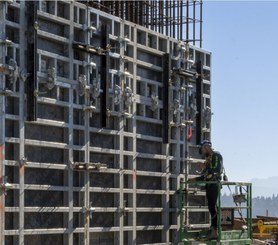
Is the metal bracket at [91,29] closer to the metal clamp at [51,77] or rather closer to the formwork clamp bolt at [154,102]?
the metal clamp at [51,77]

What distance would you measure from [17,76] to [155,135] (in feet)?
15.2

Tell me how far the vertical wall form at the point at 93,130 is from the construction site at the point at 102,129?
0.07 ft

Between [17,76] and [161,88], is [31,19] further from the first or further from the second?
[161,88]

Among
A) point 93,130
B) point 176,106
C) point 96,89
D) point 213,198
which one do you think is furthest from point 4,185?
point 176,106

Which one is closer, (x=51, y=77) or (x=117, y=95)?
(x=51, y=77)

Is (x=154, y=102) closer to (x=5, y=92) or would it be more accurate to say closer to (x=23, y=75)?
(x=23, y=75)

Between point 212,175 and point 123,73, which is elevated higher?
point 123,73

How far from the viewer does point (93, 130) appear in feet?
52.2

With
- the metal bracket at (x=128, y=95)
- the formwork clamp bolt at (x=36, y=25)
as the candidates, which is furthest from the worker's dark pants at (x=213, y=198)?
the formwork clamp bolt at (x=36, y=25)

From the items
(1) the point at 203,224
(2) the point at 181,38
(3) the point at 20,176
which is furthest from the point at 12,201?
(2) the point at 181,38

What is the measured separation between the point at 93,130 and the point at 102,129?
27 centimetres

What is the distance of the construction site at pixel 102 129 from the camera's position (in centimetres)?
1425

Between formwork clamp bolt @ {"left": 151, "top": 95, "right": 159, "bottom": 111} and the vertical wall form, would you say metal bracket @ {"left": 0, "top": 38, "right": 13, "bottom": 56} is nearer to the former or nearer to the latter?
the vertical wall form

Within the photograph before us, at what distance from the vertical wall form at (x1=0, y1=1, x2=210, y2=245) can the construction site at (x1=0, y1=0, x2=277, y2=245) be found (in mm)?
22
